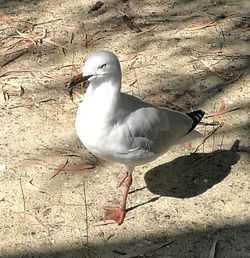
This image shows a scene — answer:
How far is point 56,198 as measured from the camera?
426 cm

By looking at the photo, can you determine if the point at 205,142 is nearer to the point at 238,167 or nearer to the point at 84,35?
the point at 238,167

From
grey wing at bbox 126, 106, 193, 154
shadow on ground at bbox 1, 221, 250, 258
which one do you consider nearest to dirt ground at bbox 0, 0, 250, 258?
shadow on ground at bbox 1, 221, 250, 258

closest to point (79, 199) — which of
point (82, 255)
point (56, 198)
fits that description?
point (56, 198)

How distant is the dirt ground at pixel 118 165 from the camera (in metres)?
4.04

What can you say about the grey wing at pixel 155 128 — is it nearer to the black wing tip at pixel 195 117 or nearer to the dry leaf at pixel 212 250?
the black wing tip at pixel 195 117

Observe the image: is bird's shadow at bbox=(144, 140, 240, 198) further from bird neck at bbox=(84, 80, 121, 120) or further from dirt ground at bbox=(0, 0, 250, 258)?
bird neck at bbox=(84, 80, 121, 120)

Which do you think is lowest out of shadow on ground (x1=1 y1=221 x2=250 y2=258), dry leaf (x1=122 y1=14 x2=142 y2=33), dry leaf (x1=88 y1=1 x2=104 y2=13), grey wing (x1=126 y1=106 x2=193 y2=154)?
shadow on ground (x1=1 y1=221 x2=250 y2=258)

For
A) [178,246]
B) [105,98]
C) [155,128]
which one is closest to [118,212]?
[178,246]

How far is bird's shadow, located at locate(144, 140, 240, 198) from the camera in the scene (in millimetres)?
4371

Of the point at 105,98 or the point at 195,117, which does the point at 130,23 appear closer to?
the point at 195,117

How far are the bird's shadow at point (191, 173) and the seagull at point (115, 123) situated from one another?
0.29 meters

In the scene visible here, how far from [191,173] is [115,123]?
89 centimetres

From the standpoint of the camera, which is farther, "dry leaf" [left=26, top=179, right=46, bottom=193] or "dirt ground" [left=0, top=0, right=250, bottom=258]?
"dry leaf" [left=26, top=179, right=46, bottom=193]

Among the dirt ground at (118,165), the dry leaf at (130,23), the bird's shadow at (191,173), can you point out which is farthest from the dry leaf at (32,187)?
the dry leaf at (130,23)
